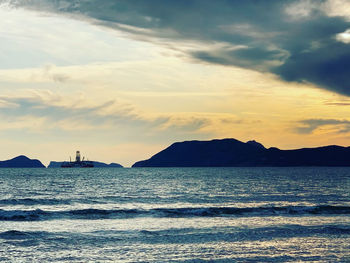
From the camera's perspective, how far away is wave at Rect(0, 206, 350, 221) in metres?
45.6

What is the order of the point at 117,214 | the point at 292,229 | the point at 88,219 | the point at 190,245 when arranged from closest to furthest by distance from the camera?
the point at 190,245 < the point at 292,229 < the point at 88,219 < the point at 117,214

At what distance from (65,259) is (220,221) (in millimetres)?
21043

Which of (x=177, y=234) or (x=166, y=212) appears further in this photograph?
(x=166, y=212)

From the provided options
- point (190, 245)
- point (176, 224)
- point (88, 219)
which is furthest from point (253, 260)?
point (88, 219)

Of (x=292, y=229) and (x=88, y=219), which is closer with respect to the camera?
(x=292, y=229)

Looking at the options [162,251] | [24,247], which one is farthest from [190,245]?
[24,247]

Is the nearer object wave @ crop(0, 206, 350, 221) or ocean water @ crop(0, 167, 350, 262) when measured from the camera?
ocean water @ crop(0, 167, 350, 262)

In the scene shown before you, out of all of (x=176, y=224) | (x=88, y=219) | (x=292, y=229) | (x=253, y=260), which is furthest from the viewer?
(x=88, y=219)

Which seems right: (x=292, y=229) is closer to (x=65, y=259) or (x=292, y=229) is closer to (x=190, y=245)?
(x=190, y=245)

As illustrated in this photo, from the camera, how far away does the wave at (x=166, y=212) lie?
45.6m

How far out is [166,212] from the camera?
160ft

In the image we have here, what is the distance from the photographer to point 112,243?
29.4m

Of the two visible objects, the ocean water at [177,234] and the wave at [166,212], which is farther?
the wave at [166,212]

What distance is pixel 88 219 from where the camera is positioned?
4362 cm
